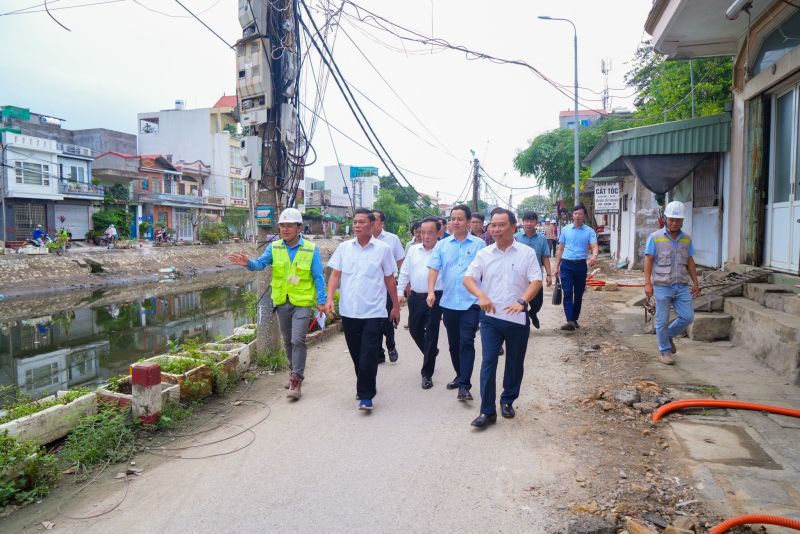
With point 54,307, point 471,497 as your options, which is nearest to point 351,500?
point 471,497

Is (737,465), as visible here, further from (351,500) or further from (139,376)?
(139,376)

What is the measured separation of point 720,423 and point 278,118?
222 inches

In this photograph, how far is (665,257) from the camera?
585 centimetres

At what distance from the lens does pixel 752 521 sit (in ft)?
8.68

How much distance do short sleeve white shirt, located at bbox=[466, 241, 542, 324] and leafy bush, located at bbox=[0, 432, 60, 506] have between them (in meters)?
3.29

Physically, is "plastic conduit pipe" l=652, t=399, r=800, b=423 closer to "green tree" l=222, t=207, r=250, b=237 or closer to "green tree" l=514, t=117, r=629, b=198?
"green tree" l=514, t=117, r=629, b=198

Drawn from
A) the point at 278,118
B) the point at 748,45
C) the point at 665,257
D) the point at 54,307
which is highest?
Result: the point at 748,45

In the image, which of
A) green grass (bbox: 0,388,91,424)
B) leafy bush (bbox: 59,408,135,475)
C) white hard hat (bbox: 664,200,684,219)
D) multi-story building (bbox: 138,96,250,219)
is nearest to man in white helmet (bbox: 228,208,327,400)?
leafy bush (bbox: 59,408,135,475)

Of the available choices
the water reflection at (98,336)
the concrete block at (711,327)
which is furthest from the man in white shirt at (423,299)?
the water reflection at (98,336)

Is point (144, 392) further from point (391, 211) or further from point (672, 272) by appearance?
point (391, 211)

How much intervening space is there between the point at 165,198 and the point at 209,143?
10.4 m

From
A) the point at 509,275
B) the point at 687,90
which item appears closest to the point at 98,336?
the point at 509,275

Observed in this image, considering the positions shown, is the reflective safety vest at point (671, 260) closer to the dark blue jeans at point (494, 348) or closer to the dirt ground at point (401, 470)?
the dirt ground at point (401, 470)

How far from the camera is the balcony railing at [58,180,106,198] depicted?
36.2 meters
